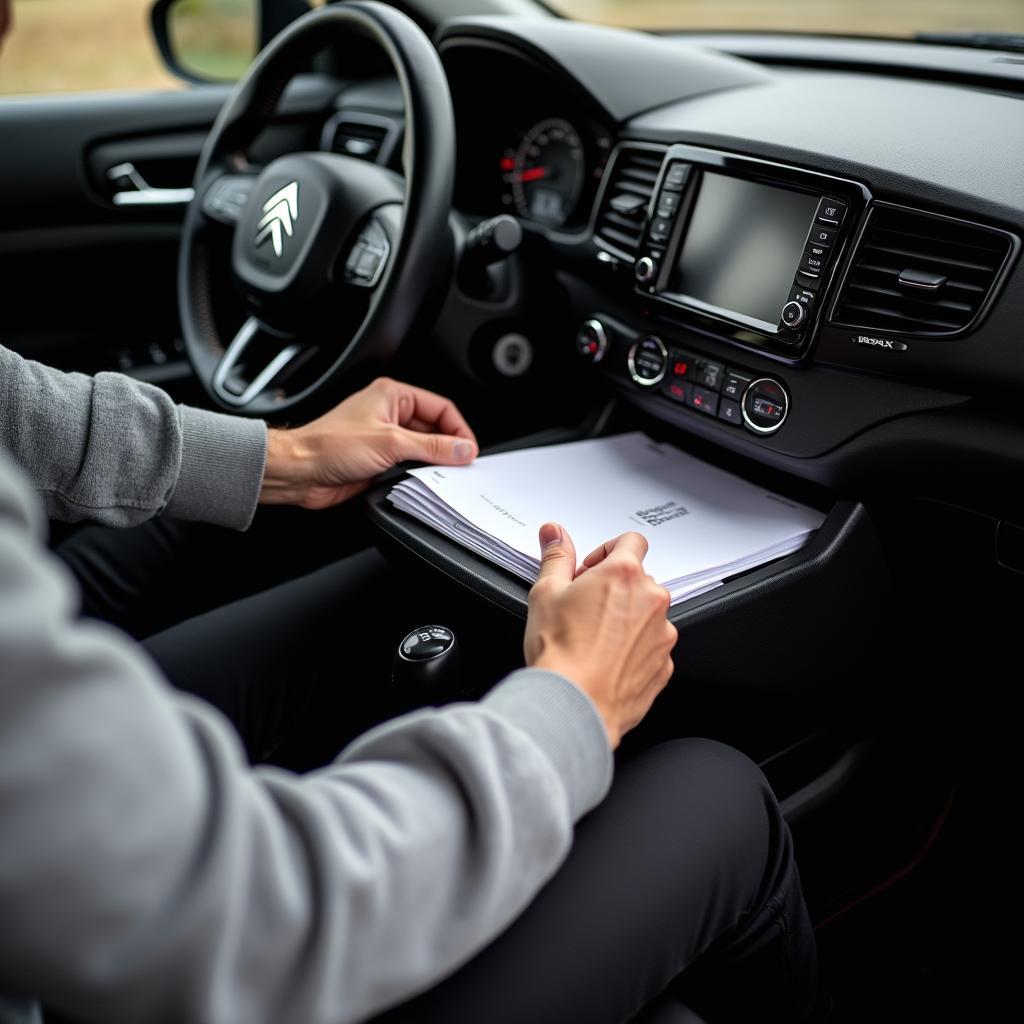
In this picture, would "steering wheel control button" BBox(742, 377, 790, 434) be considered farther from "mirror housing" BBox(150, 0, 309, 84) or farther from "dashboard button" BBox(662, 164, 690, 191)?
"mirror housing" BBox(150, 0, 309, 84)

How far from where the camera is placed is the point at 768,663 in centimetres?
92

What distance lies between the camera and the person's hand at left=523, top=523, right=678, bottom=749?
65 cm

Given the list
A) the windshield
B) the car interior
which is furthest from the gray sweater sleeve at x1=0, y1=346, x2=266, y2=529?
the windshield

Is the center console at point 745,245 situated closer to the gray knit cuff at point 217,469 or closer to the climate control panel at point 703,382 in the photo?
the climate control panel at point 703,382

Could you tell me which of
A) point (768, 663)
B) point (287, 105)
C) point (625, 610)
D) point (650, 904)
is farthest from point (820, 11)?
point (650, 904)

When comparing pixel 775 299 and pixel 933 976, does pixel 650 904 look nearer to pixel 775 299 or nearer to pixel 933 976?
pixel 775 299

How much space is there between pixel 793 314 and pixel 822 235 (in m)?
0.08

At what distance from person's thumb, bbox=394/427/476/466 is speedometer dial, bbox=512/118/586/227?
487 millimetres

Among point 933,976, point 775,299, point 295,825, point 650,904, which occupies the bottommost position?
point 933,976

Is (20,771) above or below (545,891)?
above

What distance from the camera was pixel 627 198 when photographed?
3.95 feet

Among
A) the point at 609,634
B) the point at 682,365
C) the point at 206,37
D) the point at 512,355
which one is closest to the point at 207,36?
the point at 206,37

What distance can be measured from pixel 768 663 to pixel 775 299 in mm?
358

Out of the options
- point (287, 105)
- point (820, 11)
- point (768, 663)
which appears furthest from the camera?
point (287, 105)
